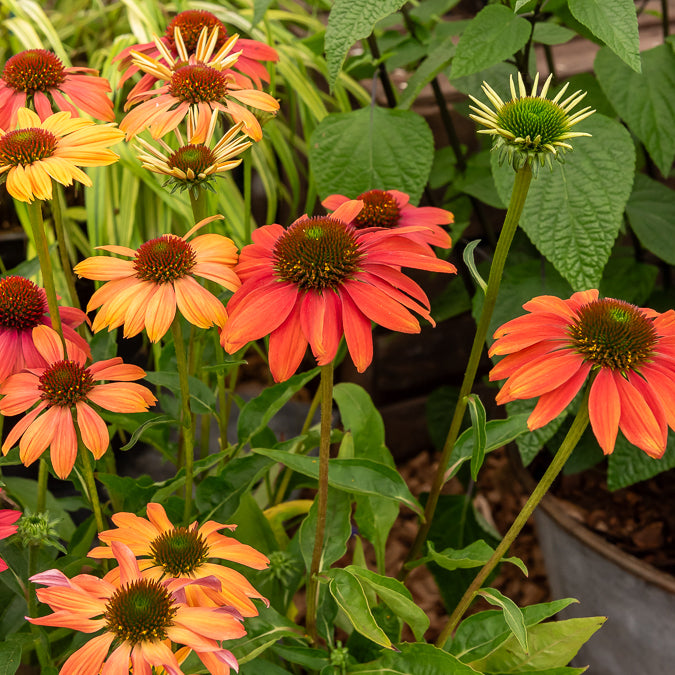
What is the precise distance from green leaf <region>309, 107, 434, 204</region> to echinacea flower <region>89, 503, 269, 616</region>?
14.2 inches

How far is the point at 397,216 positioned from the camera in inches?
23.0

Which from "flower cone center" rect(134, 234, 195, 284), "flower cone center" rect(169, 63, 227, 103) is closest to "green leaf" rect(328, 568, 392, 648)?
"flower cone center" rect(134, 234, 195, 284)

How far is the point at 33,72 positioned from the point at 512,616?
0.50m

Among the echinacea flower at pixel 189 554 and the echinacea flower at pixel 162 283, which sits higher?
the echinacea flower at pixel 162 283

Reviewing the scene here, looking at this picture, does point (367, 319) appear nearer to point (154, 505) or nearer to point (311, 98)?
point (154, 505)

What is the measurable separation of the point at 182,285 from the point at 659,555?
2.42 ft

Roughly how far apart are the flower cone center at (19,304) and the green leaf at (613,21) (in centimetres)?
43

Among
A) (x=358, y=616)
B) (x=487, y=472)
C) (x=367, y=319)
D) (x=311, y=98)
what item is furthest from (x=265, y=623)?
(x=487, y=472)

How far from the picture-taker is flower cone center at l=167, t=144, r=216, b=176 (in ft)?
1.52

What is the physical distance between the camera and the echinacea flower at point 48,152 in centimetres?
42

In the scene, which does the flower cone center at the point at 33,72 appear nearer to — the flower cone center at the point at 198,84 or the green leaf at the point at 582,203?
the flower cone center at the point at 198,84

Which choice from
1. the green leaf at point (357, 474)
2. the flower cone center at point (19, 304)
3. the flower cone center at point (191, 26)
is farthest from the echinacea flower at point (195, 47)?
the green leaf at point (357, 474)

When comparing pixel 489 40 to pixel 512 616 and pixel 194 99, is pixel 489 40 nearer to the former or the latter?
pixel 194 99

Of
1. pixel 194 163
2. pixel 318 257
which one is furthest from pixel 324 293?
pixel 194 163
